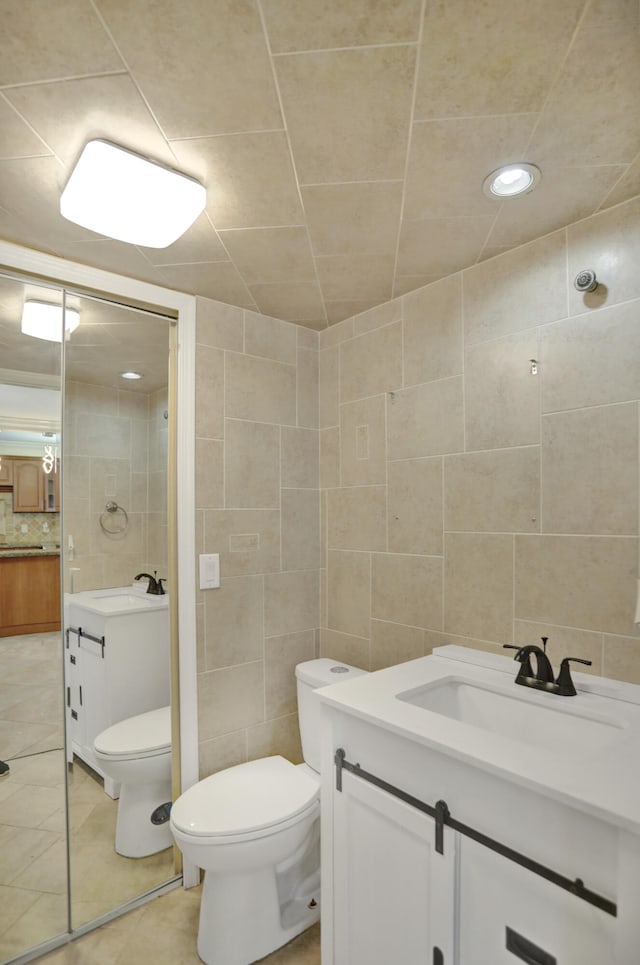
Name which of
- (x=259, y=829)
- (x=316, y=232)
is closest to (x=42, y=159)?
(x=316, y=232)

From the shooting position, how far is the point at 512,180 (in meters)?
1.40

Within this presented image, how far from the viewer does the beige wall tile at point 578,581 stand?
1.47m

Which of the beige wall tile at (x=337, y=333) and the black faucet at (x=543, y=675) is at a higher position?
the beige wall tile at (x=337, y=333)

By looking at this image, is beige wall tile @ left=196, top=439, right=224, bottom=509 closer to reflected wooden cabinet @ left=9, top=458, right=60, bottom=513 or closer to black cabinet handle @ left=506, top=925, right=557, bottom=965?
reflected wooden cabinet @ left=9, top=458, right=60, bottom=513

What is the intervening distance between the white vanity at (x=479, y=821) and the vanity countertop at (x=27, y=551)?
1063 mm

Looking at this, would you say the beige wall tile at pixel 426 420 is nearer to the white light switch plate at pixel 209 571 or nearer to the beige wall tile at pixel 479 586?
the beige wall tile at pixel 479 586

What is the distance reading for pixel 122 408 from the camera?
Result: 6.57 feet

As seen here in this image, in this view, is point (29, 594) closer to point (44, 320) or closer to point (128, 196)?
point (44, 320)

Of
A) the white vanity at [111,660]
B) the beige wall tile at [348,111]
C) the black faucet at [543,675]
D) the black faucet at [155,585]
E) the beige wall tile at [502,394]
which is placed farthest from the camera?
the black faucet at [155,585]

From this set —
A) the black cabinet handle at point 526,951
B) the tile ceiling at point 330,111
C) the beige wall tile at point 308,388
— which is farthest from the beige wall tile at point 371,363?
the black cabinet handle at point 526,951

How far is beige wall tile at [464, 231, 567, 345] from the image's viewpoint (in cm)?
164

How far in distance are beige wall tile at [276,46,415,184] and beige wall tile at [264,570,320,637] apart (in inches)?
62.3

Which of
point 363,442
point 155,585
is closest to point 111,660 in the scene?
point 155,585

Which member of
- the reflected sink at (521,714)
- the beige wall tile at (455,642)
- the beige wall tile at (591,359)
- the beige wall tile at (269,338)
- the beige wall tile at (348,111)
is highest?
the beige wall tile at (348,111)
